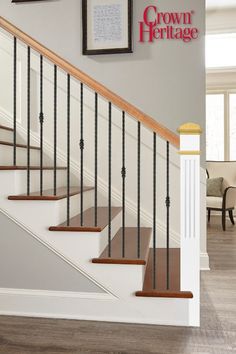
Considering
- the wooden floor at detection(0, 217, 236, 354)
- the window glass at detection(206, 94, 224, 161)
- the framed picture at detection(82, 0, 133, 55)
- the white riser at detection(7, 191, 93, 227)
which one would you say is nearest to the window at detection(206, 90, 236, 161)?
the window glass at detection(206, 94, 224, 161)

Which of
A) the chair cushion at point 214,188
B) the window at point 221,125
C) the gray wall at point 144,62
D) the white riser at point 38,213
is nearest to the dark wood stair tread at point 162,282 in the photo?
the white riser at point 38,213

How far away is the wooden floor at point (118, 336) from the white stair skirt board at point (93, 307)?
0.06 m

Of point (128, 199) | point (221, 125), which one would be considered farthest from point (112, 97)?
point (221, 125)

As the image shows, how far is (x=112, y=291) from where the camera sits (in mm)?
2400

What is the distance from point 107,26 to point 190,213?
236cm

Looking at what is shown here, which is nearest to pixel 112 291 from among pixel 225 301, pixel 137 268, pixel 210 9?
pixel 137 268

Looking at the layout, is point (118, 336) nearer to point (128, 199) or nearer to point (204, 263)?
point (204, 263)

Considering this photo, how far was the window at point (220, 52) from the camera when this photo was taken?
6565 millimetres

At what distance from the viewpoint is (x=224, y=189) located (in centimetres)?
599

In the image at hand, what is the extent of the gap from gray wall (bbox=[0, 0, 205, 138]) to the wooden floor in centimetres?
192

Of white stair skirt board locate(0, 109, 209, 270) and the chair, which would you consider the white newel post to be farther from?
the chair

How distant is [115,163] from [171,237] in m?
0.94

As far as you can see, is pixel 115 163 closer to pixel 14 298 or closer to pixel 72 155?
pixel 72 155

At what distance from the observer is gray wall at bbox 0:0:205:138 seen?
142 inches
